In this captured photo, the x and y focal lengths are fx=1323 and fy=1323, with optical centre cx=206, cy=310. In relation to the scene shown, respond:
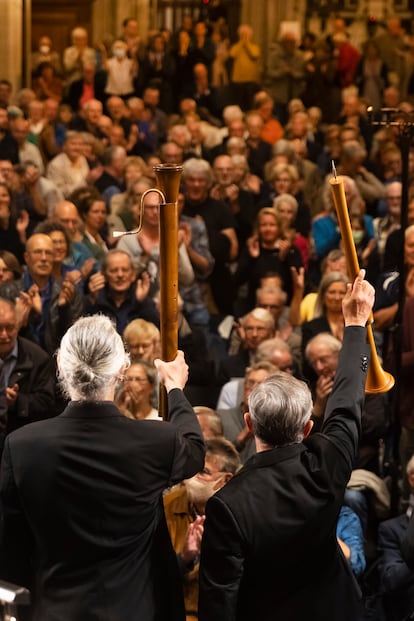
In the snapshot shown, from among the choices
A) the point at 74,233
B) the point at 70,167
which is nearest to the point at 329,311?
the point at 74,233

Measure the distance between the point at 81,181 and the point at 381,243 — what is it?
9.11ft

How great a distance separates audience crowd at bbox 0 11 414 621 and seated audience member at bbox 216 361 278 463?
10 mm

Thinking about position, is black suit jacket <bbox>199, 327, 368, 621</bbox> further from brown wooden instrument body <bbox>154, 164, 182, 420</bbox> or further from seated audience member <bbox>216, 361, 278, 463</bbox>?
seated audience member <bbox>216, 361, 278, 463</bbox>

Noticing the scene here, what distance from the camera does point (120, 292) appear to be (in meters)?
7.92

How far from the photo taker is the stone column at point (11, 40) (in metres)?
15.6

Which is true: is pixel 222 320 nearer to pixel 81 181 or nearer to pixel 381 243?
pixel 381 243

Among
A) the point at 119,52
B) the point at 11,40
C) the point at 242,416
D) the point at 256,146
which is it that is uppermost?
the point at 11,40

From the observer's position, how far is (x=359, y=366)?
374 centimetres

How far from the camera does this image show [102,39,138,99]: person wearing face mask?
1573 cm

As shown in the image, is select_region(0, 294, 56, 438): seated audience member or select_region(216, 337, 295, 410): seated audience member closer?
select_region(0, 294, 56, 438): seated audience member

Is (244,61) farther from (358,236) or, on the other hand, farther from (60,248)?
(60,248)

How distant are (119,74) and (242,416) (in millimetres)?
9689

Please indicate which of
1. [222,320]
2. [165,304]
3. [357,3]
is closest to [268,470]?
[165,304]

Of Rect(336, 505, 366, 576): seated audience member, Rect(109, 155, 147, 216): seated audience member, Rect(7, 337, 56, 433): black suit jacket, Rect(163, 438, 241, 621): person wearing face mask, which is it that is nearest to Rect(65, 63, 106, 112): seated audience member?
Rect(109, 155, 147, 216): seated audience member
